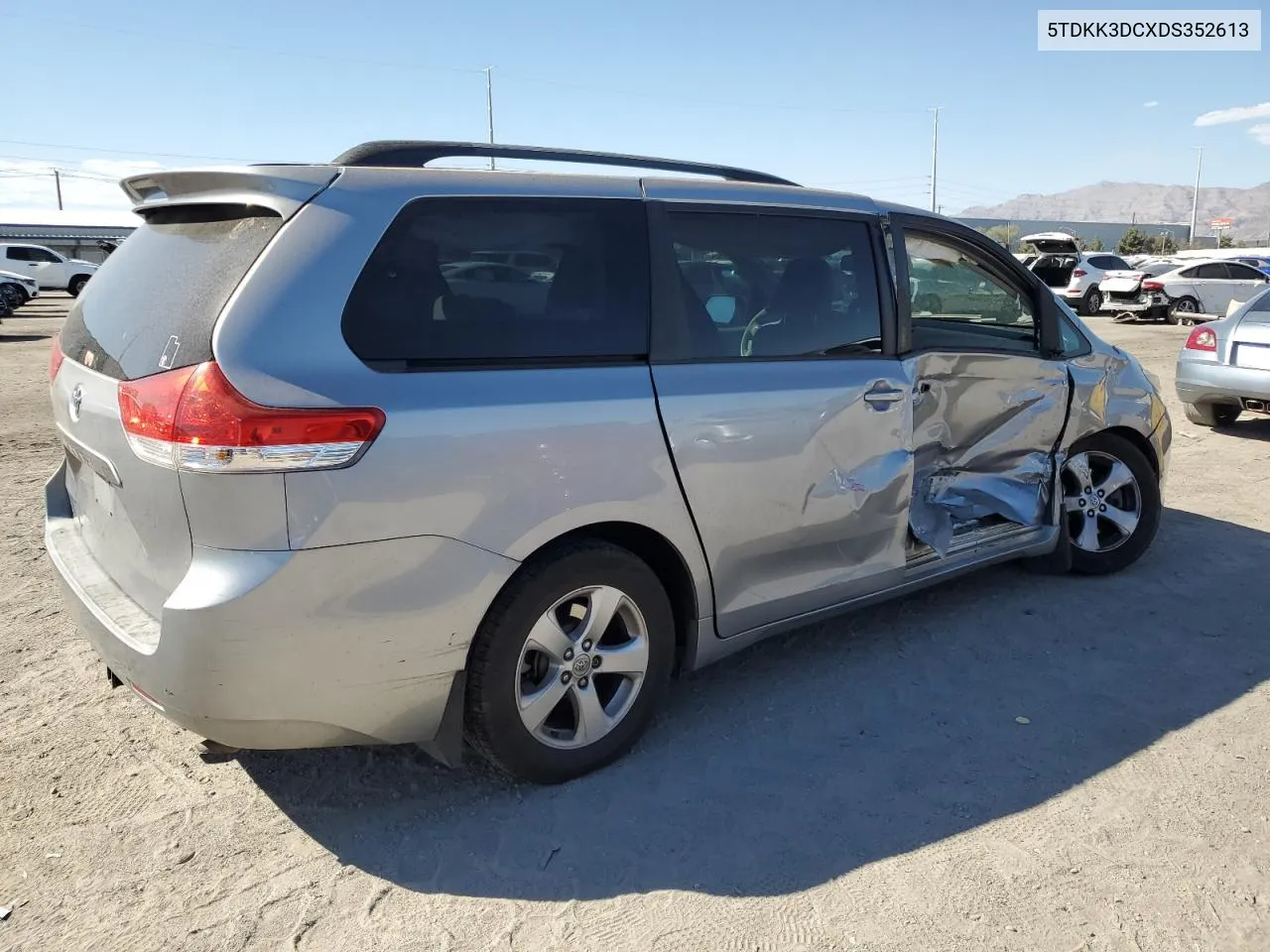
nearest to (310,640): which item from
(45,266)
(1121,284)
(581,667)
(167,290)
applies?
(581,667)

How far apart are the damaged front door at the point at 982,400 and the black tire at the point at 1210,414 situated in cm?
533

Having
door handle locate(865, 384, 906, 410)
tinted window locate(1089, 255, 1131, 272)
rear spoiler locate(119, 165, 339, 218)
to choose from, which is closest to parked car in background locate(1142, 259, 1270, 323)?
tinted window locate(1089, 255, 1131, 272)

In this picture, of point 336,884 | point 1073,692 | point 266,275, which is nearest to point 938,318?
point 1073,692

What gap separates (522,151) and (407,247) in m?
0.83

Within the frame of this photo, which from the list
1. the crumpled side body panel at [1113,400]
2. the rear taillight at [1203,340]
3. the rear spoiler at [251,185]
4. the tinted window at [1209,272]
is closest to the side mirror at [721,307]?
the rear spoiler at [251,185]

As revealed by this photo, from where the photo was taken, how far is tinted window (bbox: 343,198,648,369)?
266 cm

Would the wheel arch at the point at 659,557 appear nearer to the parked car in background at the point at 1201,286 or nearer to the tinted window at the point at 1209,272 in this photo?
the parked car in background at the point at 1201,286

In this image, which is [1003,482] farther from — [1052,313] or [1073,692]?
[1073,692]

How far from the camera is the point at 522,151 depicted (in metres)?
3.35

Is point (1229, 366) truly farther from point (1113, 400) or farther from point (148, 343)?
point (148, 343)

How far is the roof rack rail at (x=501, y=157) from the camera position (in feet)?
9.87

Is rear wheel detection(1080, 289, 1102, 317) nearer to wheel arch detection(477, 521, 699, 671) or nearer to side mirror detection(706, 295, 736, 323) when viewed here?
side mirror detection(706, 295, 736, 323)

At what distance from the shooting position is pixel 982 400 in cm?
463

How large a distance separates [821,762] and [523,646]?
113 cm
